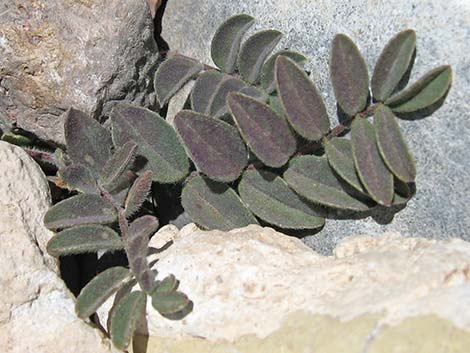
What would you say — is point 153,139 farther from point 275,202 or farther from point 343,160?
point 343,160

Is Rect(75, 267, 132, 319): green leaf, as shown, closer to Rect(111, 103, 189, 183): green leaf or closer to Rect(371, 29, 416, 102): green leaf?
Rect(111, 103, 189, 183): green leaf

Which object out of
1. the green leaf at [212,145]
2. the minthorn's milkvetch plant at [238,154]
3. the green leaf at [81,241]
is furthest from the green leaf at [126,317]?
the green leaf at [212,145]

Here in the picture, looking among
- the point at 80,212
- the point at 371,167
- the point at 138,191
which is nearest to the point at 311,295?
the point at 371,167

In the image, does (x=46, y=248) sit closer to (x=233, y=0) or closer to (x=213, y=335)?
(x=213, y=335)

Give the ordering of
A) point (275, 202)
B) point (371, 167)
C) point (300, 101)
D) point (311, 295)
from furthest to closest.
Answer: point (275, 202) → point (300, 101) → point (371, 167) → point (311, 295)

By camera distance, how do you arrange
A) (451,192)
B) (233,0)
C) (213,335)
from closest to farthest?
(213,335) < (451,192) < (233,0)

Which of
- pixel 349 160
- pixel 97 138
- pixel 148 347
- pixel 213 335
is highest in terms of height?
pixel 349 160

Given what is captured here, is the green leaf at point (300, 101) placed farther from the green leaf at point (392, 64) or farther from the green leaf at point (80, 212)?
the green leaf at point (80, 212)

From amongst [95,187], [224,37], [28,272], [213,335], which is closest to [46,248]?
[28,272]
